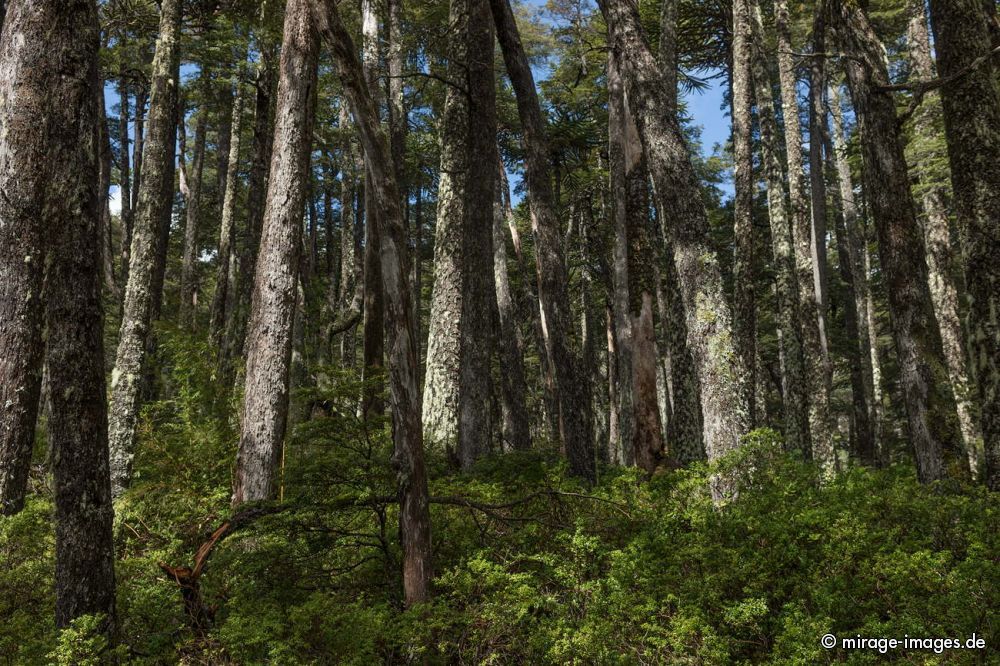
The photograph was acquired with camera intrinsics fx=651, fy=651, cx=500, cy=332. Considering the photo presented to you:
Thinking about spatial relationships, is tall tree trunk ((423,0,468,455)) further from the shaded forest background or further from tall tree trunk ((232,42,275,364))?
tall tree trunk ((232,42,275,364))

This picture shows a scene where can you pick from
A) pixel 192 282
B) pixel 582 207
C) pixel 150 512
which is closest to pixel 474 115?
pixel 150 512

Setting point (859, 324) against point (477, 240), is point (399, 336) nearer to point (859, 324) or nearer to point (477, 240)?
point (477, 240)

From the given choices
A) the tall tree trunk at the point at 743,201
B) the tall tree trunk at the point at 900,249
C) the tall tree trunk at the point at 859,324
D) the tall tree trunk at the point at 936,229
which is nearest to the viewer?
the tall tree trunk at the point at 900,249

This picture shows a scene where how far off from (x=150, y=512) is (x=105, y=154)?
681 inches

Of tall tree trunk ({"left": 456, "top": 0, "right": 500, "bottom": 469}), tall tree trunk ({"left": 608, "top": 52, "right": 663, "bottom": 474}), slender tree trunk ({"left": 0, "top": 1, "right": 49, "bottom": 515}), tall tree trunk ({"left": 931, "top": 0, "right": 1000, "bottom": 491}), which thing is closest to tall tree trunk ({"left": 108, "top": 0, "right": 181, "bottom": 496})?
slender tree trunk ({"left": 0, "top": 1, "right": 49, "bottom": 515})

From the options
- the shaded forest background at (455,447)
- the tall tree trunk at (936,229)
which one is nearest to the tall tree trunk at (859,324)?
the tall tree trunk at (936,229)

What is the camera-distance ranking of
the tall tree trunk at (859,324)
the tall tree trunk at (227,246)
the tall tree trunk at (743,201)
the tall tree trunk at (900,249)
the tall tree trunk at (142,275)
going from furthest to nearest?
1. the tall tree trunk at (859,324)
2. the tall tree trunk at (227,246)
3. the tall tree trunk at (743,201)
4. the tall tree trunk at (142,275)
5. the tall tree trunk at (900,249)

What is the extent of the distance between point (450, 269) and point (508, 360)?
18.3ft

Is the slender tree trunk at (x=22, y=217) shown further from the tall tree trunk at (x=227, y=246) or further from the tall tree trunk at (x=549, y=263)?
the tall tree trunk at (x=227, y=246)

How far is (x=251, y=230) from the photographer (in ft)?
54.3

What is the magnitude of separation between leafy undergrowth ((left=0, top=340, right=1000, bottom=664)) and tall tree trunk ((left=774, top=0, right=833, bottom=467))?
7728 mm

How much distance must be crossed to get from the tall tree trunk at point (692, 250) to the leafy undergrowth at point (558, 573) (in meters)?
0.49

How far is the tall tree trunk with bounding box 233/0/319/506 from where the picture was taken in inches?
257

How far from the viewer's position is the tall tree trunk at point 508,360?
11.5 metres
